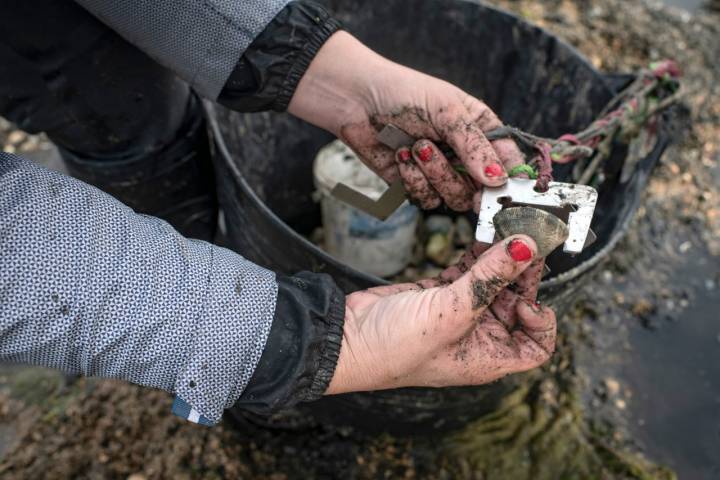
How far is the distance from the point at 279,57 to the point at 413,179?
401 mm

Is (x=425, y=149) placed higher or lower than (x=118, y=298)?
higher

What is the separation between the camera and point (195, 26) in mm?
1209

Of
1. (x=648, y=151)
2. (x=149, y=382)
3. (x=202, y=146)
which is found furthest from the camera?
(x=202, y=146)

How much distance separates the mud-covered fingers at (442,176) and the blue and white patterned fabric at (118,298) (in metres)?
0.49

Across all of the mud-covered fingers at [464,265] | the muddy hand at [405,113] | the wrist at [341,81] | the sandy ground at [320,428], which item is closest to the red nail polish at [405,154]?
the muddy hand at [405,113]

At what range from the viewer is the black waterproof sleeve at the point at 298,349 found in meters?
0.94

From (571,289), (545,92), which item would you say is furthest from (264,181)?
(571,289)

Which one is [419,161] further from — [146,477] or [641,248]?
[641,248]

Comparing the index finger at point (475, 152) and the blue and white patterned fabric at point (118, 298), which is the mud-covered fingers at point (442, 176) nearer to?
the index finger at point (475, 152)

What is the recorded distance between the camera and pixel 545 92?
1897 mm

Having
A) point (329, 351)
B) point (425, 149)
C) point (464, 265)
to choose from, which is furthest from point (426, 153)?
point (329, 351)

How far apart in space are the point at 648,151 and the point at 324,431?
121 cm

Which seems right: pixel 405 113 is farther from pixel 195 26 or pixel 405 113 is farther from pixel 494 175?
pixel 195 26

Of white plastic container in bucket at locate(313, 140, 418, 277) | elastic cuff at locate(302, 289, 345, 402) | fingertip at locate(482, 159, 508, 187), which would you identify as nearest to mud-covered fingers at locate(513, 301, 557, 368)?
fingertip at locate(482, 159, 508, 187)
